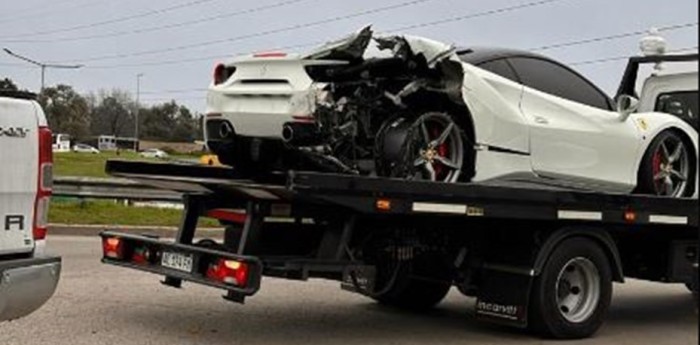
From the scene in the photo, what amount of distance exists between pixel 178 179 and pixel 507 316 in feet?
9.38

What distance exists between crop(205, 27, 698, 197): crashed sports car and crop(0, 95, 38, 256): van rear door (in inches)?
91.0

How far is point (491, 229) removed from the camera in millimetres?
8039

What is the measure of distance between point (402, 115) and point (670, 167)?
3.14 m

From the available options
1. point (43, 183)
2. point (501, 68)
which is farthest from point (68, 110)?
point (43, 183)

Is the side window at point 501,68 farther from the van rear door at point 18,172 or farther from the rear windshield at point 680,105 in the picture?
the van rear door at point 18,172

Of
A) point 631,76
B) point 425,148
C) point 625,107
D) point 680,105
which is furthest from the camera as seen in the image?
point 631,76

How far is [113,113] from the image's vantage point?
11656 centimetres

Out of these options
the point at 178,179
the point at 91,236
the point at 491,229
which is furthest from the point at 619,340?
the point at 91,236

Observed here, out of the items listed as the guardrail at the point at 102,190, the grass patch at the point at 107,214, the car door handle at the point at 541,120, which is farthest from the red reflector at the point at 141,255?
the guardrail at the point at 102,190

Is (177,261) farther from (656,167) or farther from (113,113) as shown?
(113,113)

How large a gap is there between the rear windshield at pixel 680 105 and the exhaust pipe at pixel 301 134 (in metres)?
4.42

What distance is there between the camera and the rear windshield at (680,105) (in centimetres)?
971

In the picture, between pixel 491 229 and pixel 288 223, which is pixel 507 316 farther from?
pixel 288 223

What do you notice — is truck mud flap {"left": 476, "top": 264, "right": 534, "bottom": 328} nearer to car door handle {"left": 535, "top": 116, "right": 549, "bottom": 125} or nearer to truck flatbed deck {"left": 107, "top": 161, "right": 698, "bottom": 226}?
truck flatbed deck {"left": 107, "top": 161, "right": 698, "bottom": 226}
